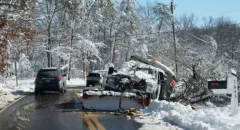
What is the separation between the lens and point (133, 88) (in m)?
16.6

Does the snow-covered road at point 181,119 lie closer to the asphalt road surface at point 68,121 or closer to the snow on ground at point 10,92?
the asphalt road surface at point 68,121

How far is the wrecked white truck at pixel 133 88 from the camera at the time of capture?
14953 mm

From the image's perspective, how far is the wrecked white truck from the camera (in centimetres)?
1495

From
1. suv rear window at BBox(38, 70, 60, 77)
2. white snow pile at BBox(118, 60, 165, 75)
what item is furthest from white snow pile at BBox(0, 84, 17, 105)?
white snow pile at BBox(118, 60, 165, 75)

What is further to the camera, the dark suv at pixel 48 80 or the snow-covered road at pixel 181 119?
the dark suv at pixel 48 80

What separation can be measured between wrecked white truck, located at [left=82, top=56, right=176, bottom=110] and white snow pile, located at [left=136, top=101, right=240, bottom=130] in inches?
31.2

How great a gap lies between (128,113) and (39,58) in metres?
51.6

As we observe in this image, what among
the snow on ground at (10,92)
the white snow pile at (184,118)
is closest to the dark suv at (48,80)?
the snow on ground at (10,92)

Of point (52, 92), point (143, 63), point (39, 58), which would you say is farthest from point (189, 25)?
point (143, 63)

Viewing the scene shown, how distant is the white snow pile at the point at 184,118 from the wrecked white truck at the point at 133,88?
79 cm

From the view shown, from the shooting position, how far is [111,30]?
66875mm

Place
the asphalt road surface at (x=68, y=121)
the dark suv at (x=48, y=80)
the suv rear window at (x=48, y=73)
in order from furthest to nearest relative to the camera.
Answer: the suv rear window at (x=48, y=73) < the dark suv at (x=48, y=80) < the asphalt road surface at (x=68, y=121)

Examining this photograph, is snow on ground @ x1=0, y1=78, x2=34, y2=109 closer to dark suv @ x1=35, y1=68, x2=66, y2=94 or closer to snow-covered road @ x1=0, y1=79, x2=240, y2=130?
dark suv @ x1=35, y1=68, x2=66, y2=94

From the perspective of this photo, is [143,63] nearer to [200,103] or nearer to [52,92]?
[200,103]
